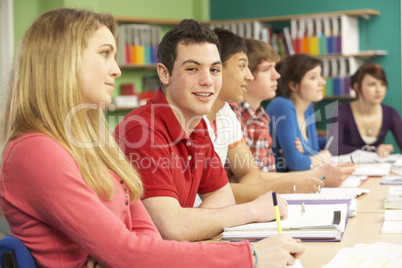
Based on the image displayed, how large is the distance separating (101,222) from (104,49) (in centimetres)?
43

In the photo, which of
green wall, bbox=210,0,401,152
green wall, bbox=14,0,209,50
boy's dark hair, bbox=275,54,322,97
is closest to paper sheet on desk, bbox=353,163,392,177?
boy's dark hair, bbox=275,54,322,97

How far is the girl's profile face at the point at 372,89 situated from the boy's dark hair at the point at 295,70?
2.37 ft

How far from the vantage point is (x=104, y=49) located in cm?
127

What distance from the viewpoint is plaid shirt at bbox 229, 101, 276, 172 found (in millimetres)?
2990

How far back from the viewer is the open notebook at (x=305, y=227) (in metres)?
1.54

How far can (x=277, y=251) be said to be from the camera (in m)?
1.20

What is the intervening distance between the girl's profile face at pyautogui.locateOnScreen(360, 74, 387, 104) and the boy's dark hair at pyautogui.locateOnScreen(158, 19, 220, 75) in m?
2.60

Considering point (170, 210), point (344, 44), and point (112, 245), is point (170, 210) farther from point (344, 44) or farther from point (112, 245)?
point (344, 44)

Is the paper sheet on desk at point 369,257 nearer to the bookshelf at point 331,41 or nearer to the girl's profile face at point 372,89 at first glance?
the girl's profile face at point 372,89

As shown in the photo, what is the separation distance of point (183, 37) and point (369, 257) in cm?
101

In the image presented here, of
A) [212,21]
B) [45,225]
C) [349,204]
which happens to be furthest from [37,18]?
[212,21]

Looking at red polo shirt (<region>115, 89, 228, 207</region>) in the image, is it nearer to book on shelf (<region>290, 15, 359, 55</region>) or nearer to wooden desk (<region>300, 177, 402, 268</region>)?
wooden desk (<region>300, 177, 402, 268</region>)

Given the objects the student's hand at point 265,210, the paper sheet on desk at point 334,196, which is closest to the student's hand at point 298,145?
the paper sheet on desk at point 334,196

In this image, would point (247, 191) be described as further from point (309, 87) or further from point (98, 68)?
point (309, 87)
